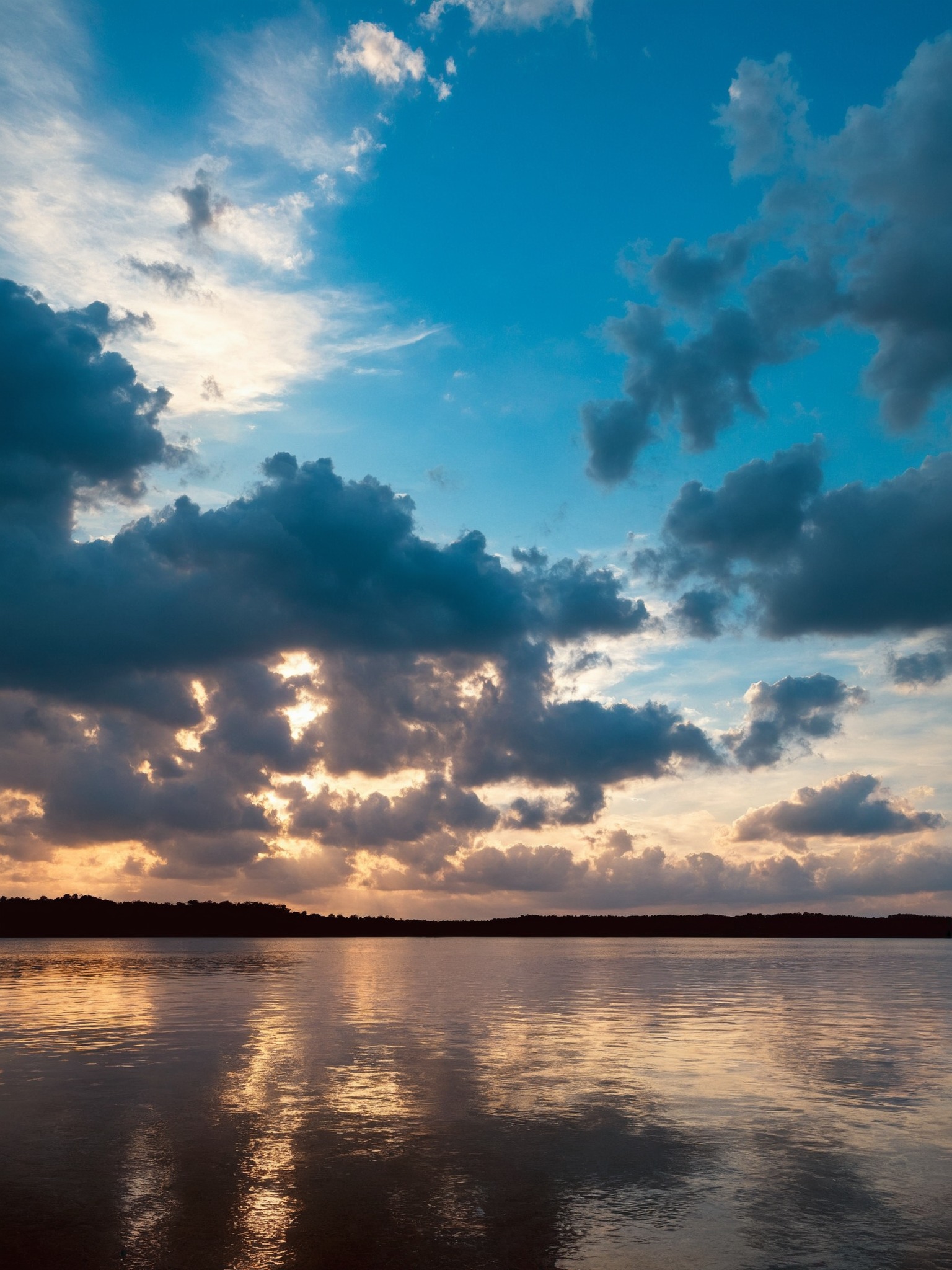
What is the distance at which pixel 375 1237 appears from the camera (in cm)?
1608

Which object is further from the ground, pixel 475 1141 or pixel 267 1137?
pixel 267 1137

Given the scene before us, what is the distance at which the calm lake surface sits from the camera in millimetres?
15938

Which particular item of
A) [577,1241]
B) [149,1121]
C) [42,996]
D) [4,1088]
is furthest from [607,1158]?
[42,996]

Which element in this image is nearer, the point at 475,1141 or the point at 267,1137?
the point at 475,1141

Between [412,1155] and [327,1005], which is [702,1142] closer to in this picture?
[412,1155]

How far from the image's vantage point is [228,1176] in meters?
20.0

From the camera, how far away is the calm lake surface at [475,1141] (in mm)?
15938

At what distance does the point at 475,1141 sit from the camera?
23516mm

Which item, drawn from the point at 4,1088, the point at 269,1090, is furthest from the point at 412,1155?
the point at 4,1088

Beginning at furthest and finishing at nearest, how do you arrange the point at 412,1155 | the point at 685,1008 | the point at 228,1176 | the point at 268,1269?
the point at 685,1008 → the point at 412,1155 → the point at 228,1176 → the point at 268,1269

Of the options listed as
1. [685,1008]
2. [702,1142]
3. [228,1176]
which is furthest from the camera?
[685,1008]

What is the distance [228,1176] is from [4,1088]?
574 inches

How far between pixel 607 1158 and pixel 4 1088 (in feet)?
64.1

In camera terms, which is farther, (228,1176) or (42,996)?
(42,996)
